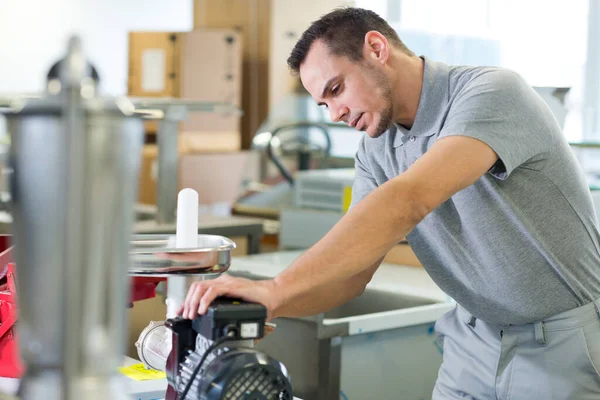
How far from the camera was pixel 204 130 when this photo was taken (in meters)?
6.53

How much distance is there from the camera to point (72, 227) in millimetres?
687

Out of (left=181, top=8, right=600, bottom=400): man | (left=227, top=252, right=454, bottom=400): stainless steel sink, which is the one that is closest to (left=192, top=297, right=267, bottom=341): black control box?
(left=181, top=8, right=600, bottom=400): man

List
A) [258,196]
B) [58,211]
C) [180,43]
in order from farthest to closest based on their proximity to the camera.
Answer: [180,43]
[258,196]
[58,211]

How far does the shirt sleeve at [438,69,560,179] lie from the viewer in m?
1.35

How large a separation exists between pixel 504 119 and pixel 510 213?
191mm

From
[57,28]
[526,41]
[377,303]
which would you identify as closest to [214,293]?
[377,303]

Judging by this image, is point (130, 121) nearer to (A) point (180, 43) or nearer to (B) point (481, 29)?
(B) point (481, 29)

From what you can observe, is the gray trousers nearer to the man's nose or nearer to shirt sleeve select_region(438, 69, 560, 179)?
shirt sleeve select_region(438, 69, 560, 179)

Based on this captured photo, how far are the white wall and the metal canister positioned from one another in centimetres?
616

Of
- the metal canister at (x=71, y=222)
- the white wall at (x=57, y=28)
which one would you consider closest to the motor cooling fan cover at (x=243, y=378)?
the metal canister at (x=71, y=222)

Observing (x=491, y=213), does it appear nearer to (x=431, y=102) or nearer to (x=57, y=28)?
(x=431, y=102)

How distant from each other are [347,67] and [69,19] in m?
6.45

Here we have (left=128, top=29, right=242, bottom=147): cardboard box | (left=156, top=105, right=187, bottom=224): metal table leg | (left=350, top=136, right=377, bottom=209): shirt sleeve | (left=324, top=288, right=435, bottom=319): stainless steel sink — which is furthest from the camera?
(left=128, top=29, right=242, bottom=147): cardboard box

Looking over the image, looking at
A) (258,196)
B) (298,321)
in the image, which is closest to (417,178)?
(298,321)
